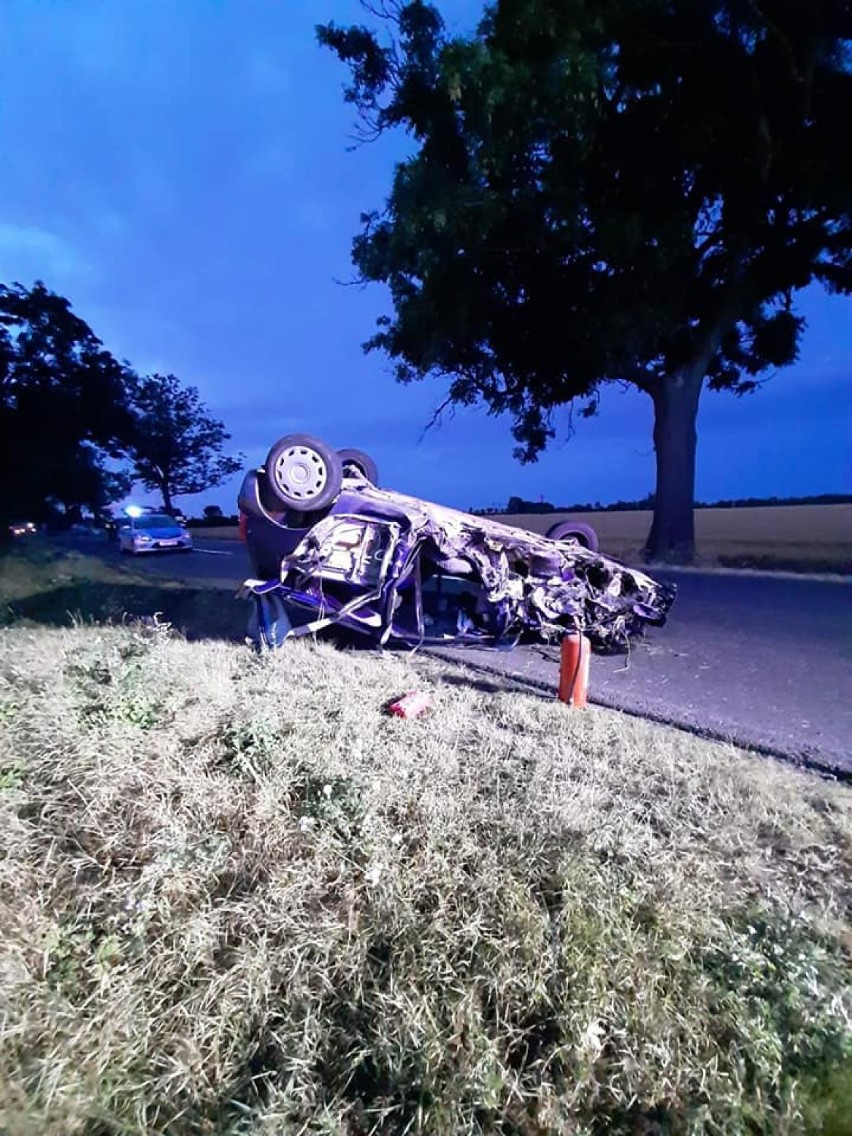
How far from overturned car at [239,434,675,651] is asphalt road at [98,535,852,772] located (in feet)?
1.19

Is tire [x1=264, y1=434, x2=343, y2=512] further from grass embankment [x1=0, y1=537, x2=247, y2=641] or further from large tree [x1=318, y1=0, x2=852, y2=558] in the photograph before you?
large tree [x1=318, y1=0, x2=852, y2=558]

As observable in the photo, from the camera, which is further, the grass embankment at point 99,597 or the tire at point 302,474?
the grass embankment at point 99,597

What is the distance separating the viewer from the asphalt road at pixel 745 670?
13.7 feet

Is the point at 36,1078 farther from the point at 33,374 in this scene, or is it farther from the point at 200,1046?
the point at 33,374

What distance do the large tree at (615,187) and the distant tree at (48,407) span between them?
788 cm

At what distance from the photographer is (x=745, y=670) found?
5.54m

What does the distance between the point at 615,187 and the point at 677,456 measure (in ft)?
18.6

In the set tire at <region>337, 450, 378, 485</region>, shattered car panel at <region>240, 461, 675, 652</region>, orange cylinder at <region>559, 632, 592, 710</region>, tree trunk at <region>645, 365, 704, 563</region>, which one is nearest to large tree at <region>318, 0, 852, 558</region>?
tree trunk at <region>645, 365, 704, 563</region>

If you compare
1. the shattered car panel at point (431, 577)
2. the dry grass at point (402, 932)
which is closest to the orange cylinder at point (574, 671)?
the dry grass at point (402, 932)

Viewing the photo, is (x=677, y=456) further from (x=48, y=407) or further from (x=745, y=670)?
(x=48, y=407)

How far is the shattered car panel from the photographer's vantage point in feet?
19.1

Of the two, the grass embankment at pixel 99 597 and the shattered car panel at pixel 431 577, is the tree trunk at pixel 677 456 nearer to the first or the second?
the shattered car panel at pixel 431 577

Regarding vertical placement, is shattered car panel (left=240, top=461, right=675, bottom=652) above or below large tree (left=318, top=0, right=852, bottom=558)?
below

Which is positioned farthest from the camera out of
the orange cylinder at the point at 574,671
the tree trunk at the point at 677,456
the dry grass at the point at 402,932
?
the tree trunk at the point at 677,456
